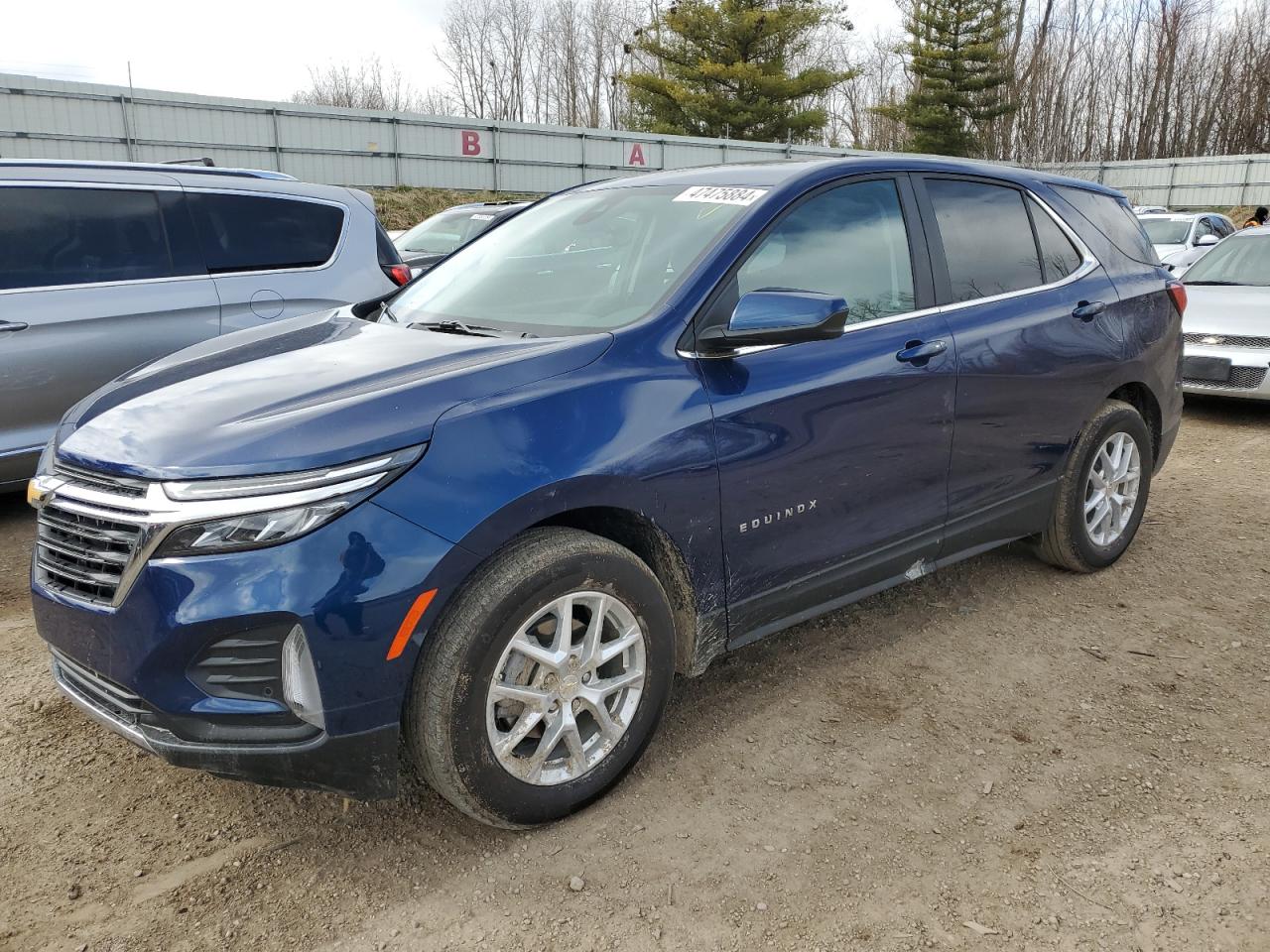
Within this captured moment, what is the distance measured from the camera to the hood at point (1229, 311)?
7.61m

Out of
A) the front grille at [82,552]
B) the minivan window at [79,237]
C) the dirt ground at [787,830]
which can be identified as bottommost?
the dirt ground at [787,830]

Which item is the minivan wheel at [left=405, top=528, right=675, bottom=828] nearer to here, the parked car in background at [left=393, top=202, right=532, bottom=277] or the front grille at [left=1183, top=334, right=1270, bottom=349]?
the front grille at [left=1183, top=334, right=1270, bottom=349]

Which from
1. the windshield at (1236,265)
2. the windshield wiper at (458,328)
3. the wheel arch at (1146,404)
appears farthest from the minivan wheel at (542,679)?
the windshield at (1236,265)

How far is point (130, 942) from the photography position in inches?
86.6

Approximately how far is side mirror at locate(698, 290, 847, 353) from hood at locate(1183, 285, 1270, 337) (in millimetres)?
6105

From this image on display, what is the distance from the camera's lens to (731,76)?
3866cm

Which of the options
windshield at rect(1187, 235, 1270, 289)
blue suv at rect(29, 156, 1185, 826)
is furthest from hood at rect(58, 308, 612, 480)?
windshield at rect(1187, 235, 1270, 289)

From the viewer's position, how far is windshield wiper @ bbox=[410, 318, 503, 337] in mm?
2930

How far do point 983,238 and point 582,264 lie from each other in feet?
5.31

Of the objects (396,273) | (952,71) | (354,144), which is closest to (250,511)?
(396,273)

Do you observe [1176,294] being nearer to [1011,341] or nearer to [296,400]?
[1011,341]

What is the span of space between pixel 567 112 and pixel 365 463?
5318cm

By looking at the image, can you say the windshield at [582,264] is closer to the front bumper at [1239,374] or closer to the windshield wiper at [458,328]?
the windshield wiper at [458,328]

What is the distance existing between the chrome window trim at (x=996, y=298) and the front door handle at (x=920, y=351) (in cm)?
10
